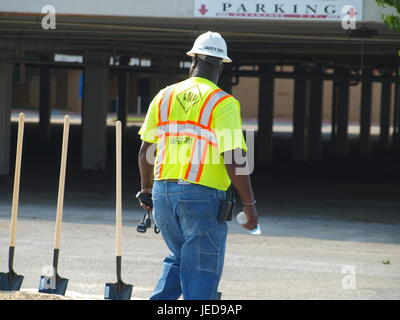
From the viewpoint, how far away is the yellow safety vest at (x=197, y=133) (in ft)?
20.9

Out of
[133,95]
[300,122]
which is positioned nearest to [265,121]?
[300,122]

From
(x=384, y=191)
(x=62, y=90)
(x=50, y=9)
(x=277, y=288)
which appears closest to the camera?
(x=277, y=288)

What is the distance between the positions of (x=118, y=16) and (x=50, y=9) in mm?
1035

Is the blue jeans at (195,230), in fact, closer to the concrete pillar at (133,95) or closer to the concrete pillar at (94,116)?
the concrete pillar at (94,116)

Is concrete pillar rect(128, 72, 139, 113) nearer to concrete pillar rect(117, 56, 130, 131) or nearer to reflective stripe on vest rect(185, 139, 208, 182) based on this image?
concrete pillar rect(117, 56, 130, 131)

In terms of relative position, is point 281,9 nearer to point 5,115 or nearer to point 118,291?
point 118,291

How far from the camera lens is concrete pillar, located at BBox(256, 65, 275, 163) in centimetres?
2911

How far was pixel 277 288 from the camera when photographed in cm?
962

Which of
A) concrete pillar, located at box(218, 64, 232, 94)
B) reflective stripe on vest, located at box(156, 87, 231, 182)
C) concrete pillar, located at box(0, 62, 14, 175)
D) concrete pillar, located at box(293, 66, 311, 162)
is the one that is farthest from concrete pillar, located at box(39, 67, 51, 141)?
reflective stripe on vest, located at box(156, 87, 231, 182)

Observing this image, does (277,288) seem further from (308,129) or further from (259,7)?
(308,129)

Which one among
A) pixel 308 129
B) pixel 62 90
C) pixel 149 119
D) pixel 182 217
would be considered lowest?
pixel 62 90

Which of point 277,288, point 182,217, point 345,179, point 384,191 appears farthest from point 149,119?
point 345,179

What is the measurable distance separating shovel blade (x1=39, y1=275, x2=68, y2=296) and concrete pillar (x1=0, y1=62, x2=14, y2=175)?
13144mm

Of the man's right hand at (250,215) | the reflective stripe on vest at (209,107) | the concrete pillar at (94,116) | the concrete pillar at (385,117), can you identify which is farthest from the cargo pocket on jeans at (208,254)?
the concrete pillar at (385,117)
